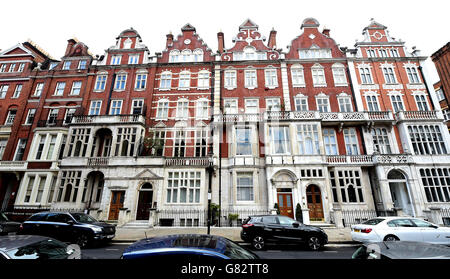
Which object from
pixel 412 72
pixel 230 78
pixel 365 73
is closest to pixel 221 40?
pixel 230 78

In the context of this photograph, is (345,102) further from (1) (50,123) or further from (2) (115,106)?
(1) (50,123)

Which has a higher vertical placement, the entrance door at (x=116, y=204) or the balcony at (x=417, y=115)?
the balcony at (x=417, y=115)

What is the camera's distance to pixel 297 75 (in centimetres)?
2317

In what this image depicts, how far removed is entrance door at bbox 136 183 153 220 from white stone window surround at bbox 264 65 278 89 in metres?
17.7

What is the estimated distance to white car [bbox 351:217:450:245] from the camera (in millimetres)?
9719

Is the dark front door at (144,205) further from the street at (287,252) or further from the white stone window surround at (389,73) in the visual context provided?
the white stone window surround at (389,73)

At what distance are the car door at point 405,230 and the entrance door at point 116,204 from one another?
20.5 m

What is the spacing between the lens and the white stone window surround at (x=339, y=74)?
22.5m

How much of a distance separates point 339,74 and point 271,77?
26.7ft

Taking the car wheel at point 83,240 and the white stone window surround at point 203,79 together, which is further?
the white stone window surround at point 203,79

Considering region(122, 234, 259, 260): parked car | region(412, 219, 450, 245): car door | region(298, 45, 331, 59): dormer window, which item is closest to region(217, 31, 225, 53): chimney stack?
region(298, 45, 331, 59): dormer window

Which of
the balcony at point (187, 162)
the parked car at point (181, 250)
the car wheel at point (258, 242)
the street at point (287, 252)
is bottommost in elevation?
the street at point (287, 252)

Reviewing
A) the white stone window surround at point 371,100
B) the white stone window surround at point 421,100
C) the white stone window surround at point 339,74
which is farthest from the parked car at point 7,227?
the white stone window surround at point 421,100
